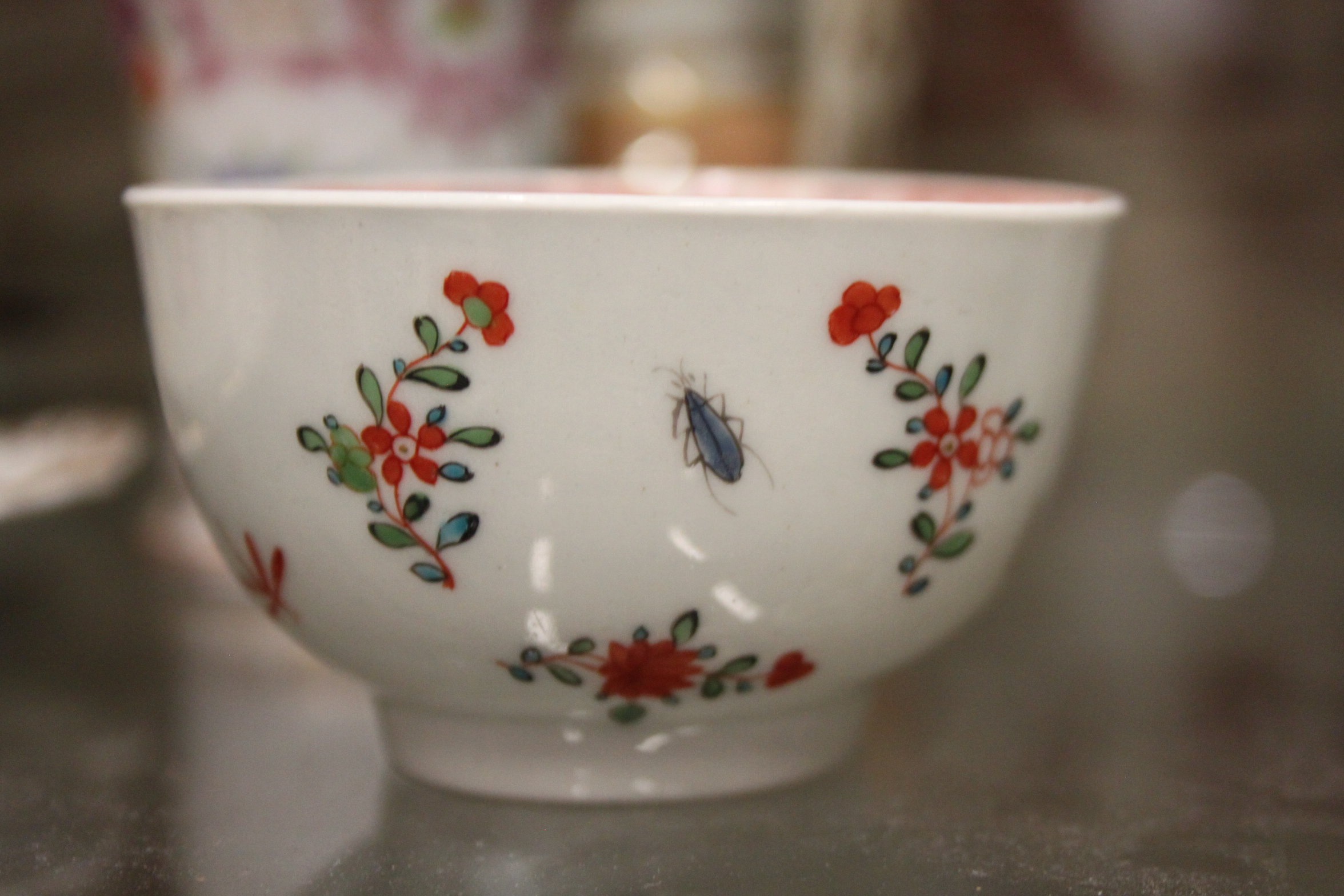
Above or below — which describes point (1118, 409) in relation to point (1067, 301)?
below

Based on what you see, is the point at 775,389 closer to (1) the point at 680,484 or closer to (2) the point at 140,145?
(1) the point at 680,484

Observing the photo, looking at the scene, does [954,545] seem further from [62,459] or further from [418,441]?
[62,459]

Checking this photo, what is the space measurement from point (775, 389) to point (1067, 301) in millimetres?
91

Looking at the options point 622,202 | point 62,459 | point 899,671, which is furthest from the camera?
point 62,459

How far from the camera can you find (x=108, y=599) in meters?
0.56

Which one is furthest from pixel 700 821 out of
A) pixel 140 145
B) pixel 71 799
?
pixel 140 145

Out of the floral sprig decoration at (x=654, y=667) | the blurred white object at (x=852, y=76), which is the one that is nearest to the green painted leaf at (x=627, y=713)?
the floral sprig decoration at (x=654, y=667)

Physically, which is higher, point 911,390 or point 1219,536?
point 911,390

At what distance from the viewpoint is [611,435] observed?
30 cm

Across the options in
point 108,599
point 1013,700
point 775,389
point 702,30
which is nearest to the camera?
point 775,389

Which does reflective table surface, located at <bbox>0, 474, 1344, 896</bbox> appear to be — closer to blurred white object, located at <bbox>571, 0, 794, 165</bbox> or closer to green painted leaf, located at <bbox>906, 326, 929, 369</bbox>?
green painted leaf, located at <bbox>906, 326, 929, 369</bbox>

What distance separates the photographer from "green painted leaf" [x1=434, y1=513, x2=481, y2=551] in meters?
0.32

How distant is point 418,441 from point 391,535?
3 centimetres

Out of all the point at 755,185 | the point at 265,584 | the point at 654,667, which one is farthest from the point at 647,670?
the point at 755,185
